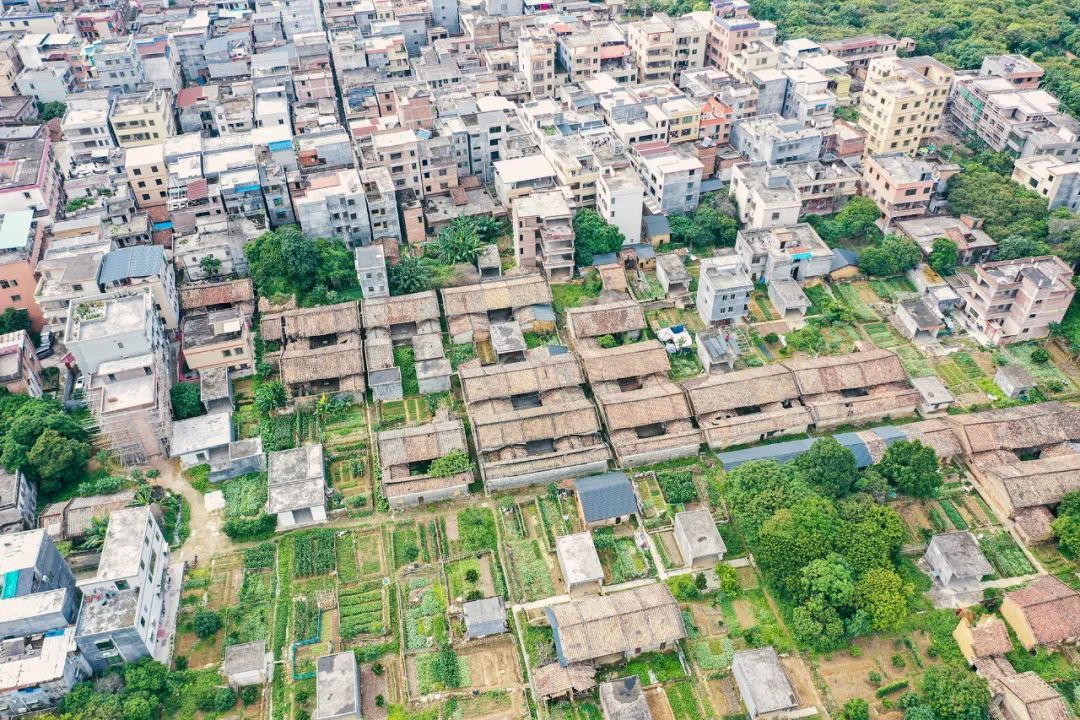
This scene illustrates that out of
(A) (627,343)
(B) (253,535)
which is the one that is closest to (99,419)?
(B) (253,535)

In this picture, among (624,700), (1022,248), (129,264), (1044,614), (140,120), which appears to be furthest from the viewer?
(140,120)

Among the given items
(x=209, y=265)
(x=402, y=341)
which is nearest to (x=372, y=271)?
(x=402, y=341)

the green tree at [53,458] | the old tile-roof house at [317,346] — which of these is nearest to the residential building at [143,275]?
the old tile-roof house at [317,346]

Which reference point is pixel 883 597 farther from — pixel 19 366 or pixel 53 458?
pixel 19 366

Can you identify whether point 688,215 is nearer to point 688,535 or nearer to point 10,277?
point 688,535

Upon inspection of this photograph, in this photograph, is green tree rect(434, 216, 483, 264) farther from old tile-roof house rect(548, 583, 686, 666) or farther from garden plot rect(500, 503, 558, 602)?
old tile-roof house rect(548, 583, 686, 666)

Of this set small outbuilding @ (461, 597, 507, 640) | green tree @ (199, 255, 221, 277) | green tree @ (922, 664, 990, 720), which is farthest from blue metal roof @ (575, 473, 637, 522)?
green tree @ (199, 255, 221, 277)
